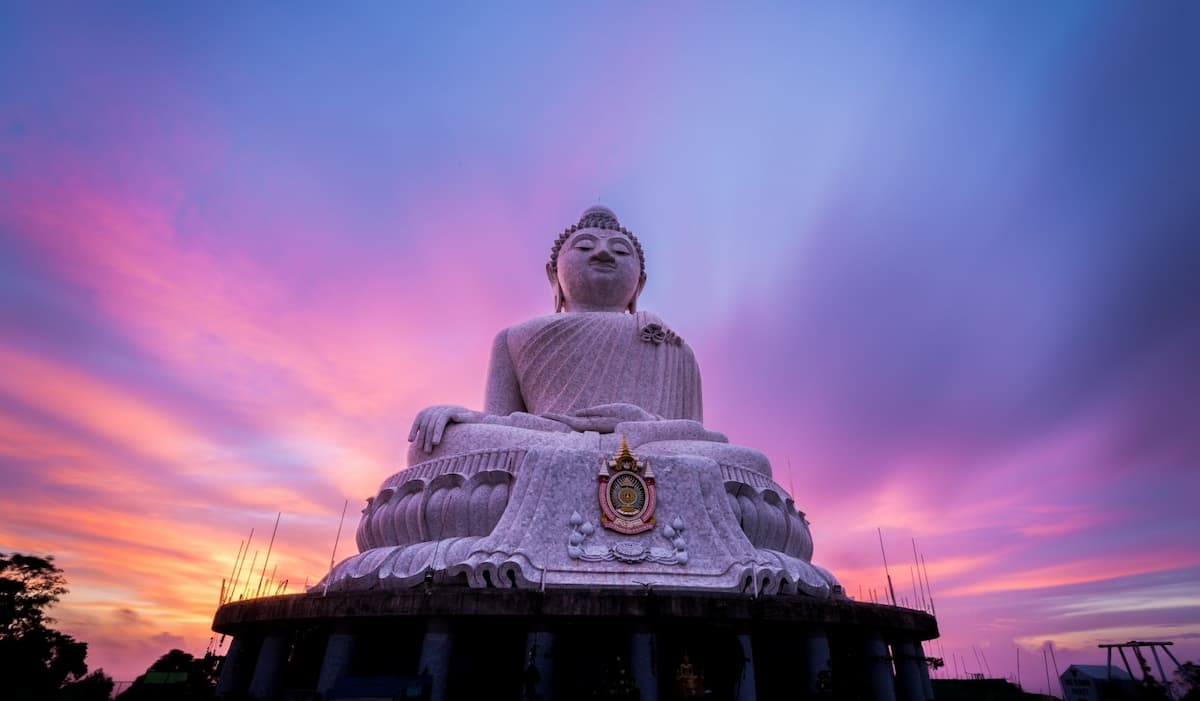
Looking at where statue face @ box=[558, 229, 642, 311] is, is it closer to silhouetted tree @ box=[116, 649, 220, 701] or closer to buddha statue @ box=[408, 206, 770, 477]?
buddha statue @ box=[408, 206, 770, 477]

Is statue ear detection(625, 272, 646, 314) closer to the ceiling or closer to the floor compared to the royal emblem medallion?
closer to the ceiling

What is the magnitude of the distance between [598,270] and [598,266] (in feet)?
0.28

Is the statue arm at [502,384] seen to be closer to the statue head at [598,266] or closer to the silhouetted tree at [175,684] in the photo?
the statue head at [598,266]

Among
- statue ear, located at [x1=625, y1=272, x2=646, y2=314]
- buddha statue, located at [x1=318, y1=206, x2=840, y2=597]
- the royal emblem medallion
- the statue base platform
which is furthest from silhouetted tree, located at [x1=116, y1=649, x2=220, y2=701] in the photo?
statue ear, located at [x1=625, y1=272, x2=646, y2=314]

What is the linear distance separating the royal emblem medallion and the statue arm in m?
4.72

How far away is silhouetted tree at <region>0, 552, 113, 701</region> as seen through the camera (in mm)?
15096

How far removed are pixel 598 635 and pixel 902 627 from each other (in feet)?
11.0

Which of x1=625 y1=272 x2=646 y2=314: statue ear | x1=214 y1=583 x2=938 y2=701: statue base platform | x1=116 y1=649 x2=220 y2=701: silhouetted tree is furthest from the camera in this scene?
x1=625 y1=272 x2=646 y2=314: statue ear

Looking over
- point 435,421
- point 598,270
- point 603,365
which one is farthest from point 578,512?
point 598,270

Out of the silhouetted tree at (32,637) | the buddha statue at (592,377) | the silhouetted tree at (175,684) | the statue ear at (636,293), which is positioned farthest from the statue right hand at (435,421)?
the silhouetted tree at (32,637)

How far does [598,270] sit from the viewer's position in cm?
1367

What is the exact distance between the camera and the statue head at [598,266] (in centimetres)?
1368

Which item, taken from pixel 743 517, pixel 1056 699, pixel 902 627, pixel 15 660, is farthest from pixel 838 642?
pixel 15 660

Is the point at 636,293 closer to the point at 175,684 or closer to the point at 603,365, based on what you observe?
the point at 603,365
